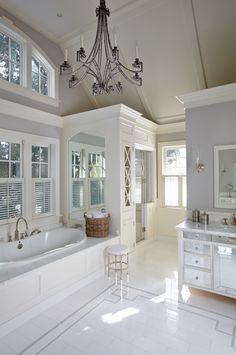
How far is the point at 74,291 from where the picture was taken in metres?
2.94

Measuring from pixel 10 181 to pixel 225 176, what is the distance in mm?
3301

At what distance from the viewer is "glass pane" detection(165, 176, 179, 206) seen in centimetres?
505

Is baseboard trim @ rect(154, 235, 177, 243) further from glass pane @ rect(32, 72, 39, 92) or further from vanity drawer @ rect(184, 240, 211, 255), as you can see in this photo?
glass pane @ rect(32, 72, 39, 92)

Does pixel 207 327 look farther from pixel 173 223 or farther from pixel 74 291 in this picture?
pixel 173 223

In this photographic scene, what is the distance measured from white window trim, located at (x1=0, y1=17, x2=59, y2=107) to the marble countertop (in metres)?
3.22

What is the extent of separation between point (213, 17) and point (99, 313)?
13.3ft

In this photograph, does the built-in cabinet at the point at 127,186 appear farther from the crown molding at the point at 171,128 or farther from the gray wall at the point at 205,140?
the crown molding at the point at 171,128

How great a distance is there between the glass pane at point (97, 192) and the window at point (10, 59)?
2.21 m

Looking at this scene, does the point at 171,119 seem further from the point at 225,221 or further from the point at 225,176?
the point at 225,221

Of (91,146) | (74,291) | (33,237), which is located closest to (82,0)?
(91,146)

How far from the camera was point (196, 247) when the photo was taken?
2.87 metres

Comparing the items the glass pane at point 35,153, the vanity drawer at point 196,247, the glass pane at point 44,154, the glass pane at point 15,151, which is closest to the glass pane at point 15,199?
the glass pane at point 15,151

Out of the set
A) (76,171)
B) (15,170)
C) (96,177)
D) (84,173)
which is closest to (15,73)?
(15,170)

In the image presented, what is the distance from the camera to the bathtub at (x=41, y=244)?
10.4ft
